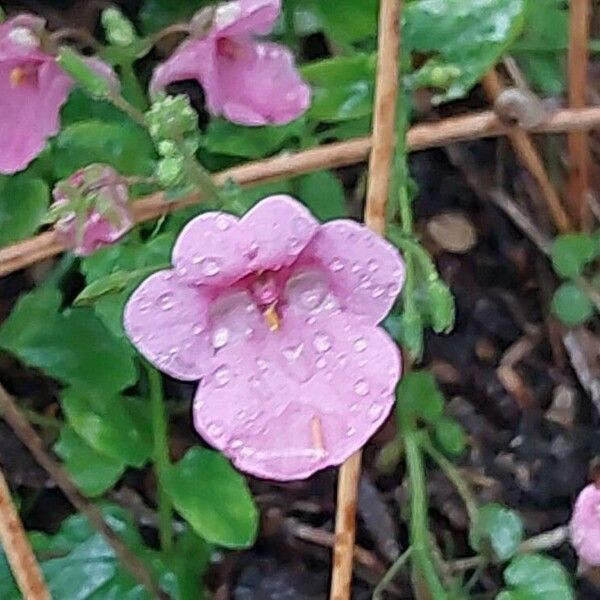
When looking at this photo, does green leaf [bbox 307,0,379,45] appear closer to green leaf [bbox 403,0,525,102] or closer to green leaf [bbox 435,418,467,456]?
green leaf [bbox 403,0,525,102]

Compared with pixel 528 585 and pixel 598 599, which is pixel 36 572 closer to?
pixel 528 585

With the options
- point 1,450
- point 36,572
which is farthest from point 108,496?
point 36,572

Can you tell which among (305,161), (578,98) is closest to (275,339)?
(305,161)

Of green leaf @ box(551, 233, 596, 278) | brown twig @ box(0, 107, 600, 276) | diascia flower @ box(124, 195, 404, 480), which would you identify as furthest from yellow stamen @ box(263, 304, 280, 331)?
green leaf @ box(551, 233, 596, 278)

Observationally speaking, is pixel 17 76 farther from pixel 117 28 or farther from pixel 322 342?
pixel 322 342

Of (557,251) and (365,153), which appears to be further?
(557,251)

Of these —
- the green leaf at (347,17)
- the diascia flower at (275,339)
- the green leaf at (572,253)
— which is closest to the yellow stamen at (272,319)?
the diascia flower at (275,339)
